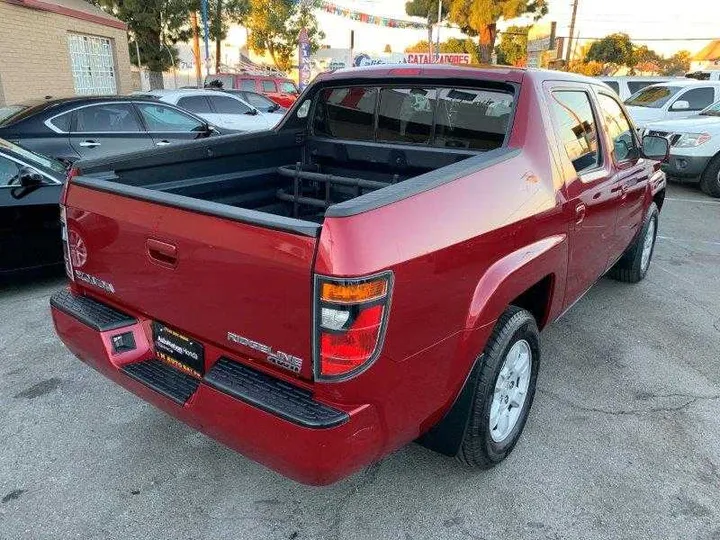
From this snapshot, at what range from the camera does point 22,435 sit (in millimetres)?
2953

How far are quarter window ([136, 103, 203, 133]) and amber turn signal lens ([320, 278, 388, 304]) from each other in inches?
275

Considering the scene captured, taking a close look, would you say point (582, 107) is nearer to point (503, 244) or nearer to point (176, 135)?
→ point (503, 244)

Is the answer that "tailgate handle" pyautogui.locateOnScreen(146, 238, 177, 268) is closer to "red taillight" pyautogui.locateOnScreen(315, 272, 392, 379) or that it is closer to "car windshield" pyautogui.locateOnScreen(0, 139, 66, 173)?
"red taillight" pyautogui.locateOnScreen(315, 272, 392, 379)

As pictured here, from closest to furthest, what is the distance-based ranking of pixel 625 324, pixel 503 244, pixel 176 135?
pixel 503 244, pixel 625 324, pixel 176 135

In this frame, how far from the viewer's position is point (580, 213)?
306cm

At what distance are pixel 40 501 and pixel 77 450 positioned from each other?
0.37 metres

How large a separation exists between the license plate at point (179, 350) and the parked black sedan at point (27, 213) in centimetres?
294

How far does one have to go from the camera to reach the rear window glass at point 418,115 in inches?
122

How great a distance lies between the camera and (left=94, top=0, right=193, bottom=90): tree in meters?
21.0

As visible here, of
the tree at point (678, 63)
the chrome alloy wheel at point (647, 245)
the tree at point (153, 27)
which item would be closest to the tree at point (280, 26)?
the tree at point (153, 27)

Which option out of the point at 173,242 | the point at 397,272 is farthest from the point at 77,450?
the point at 397,272

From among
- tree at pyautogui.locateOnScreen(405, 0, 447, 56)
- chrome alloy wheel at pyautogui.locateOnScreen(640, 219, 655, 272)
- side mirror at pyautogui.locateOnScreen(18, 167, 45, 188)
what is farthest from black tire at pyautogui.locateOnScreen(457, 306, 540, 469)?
tree at pyautogui.locateOnScreen(405, 0, 447, 56)

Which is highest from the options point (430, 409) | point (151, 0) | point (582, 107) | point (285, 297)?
point (151, 0)

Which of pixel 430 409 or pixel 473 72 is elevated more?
pixel 473 72
